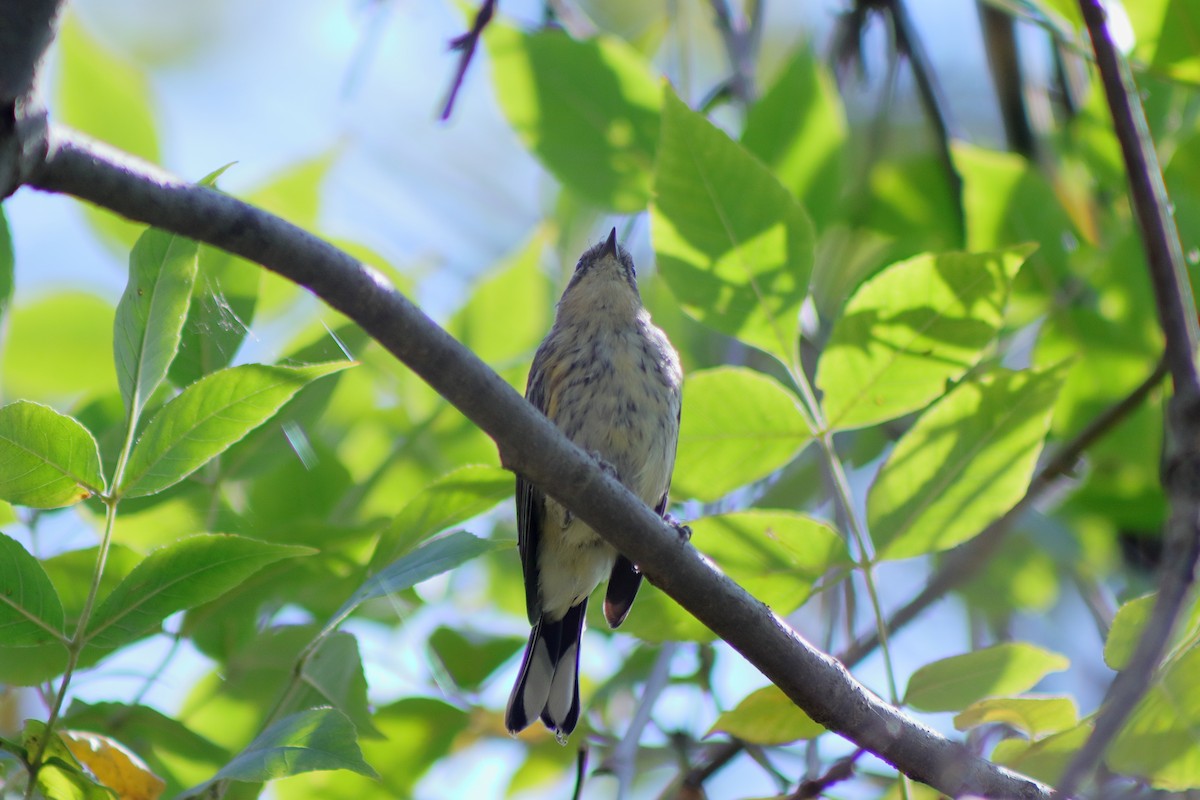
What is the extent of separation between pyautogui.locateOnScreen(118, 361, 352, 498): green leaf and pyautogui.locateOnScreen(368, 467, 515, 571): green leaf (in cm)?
43

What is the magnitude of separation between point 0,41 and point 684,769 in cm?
273

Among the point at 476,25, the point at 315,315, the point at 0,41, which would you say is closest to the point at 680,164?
the point at 476,25

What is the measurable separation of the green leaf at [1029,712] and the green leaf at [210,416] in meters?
1.49

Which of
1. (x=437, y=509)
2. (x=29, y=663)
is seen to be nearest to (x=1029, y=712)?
(x=437, y=509)

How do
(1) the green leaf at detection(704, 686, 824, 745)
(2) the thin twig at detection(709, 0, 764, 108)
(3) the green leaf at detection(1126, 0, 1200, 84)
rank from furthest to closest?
1. (2) the thin twig at detection(709, 0, 764, 108)
2. (3) the green leaf at detection(1126, 0, 1200, 84)
3. (1) the green leaf at detection(704, 686, 824, 745)

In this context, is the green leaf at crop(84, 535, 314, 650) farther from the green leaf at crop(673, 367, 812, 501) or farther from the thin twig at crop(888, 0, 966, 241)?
the thin twig at crop(888, 0, 966, 241)

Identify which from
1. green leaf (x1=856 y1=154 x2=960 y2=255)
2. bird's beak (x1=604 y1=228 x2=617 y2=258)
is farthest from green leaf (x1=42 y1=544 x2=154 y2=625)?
green leaf (x1=856 y1=154 x2=960 y2=255)

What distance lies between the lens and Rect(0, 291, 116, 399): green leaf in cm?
336

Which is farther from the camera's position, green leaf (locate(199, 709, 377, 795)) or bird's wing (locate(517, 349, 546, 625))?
bird's wing (locate(517, 349, 546, 625))

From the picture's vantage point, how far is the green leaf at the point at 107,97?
11.0ft

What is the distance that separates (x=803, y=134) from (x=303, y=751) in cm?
248

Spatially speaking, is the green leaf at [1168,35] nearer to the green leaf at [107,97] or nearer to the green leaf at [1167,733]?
the green leaf at [1167,733]

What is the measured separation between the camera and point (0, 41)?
135cm

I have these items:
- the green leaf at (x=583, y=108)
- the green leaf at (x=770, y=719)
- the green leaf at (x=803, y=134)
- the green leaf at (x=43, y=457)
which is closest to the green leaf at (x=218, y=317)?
the green leaf at (x=43, y=457)
